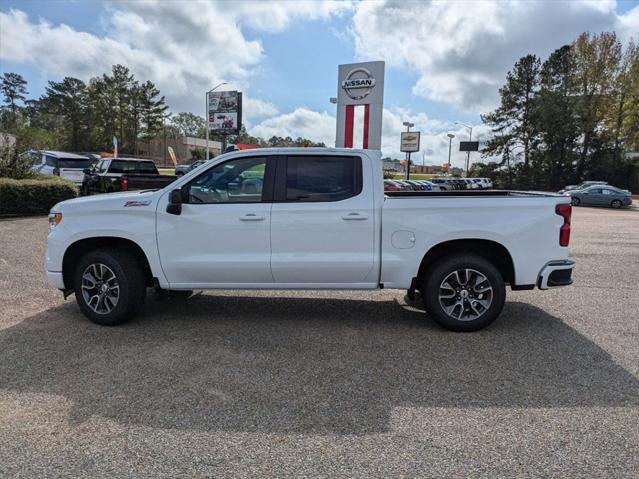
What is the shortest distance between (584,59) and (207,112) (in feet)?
125

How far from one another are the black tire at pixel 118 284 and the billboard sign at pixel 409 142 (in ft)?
175

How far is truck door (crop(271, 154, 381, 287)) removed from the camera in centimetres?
508

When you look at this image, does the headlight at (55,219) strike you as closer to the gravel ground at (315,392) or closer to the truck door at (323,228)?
the gravel ground at (315,392)

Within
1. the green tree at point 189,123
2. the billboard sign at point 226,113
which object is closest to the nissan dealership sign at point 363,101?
the billboard sign at point 226,113

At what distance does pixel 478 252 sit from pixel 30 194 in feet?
44.8

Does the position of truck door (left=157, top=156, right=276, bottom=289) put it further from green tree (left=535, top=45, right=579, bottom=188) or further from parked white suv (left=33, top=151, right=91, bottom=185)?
green tree (left=535, top=45, right=579, bottom=188)

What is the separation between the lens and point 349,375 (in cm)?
412

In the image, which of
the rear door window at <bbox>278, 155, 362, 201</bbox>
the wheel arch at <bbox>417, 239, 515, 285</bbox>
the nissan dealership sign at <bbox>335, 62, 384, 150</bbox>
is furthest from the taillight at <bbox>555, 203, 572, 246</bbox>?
the nissan dealership sign at <bbox>335, 62, 384, 150</bbox>

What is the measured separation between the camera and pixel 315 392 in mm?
3805

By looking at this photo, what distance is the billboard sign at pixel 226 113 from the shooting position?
165 feet

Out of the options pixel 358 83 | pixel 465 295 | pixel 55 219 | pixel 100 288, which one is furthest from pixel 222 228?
pixel 358 83

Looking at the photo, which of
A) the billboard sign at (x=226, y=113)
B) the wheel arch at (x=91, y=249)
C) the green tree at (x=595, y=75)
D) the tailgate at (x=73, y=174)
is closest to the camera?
the wheel arch at (x=91, y=249)

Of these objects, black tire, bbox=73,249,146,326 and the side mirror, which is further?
black tire, bbox=73,249,146,326

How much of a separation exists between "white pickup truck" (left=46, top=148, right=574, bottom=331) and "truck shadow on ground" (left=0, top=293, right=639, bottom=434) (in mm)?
487
